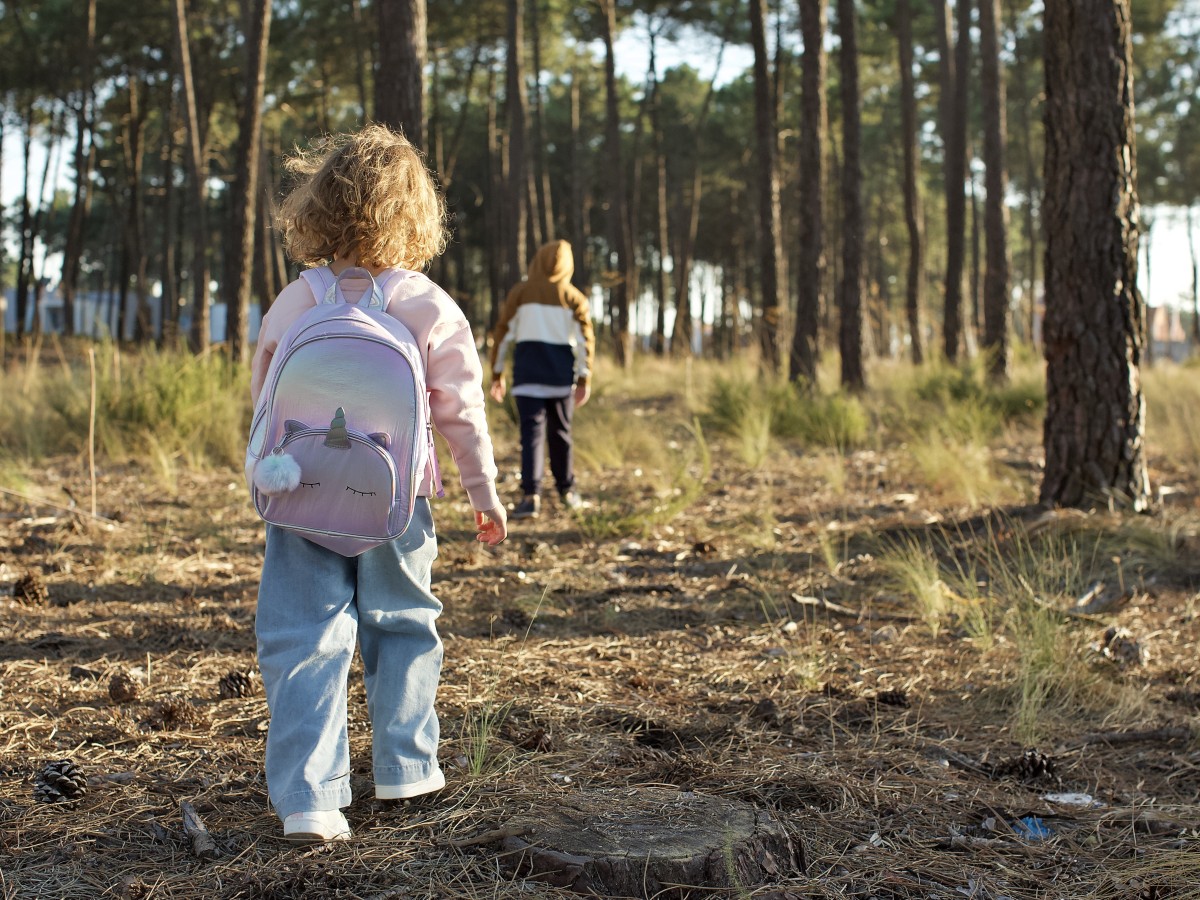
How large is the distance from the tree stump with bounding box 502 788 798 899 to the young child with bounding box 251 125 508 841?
13.1 inches

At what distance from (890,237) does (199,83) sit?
24551mm

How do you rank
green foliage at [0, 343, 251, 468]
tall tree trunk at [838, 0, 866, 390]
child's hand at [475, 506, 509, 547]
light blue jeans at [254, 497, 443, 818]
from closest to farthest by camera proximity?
light blue jeans at [254, 497, 443, 818] < child's hand at [475, 506, 509, 547] < green foliage at [0, 343, 251, 468] < tall tree trunk at [838, 0, 866, 390]

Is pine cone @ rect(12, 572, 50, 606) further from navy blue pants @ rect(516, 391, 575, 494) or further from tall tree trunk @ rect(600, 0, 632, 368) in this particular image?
tall tree trunk @ rect(600, 0, 632, 368)

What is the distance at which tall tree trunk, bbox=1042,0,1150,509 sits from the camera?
5.64 m

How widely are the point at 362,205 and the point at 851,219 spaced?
11.5 meters

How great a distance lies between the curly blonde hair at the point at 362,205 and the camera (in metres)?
2.34

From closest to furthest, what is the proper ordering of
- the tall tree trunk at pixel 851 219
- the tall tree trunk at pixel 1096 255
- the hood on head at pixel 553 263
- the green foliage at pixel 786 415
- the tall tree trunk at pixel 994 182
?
the tall tree trunk at pixel 1096 255, the hood on head at pixel 553 263, the green foliage at pixel 786 415, the tall tree trunk at pixel 851 219, the tall tree trunk at pixel 994 182

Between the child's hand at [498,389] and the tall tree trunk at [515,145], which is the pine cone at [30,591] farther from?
the tall tree trunk at [515,145]

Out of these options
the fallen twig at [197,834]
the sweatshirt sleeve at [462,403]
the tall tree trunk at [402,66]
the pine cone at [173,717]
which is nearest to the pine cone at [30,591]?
the pine cone at [173,717]

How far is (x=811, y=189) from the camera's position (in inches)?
502

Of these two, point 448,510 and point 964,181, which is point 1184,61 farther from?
point 448,510

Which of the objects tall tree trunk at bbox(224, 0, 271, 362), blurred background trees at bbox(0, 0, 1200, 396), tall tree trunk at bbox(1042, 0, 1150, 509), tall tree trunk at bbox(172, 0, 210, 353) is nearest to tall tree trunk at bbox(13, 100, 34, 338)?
blurred background trees at bbox(0, 0, 1200, 396)

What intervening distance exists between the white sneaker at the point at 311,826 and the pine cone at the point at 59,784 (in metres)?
0.65

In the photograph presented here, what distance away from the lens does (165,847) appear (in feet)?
7.57
